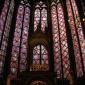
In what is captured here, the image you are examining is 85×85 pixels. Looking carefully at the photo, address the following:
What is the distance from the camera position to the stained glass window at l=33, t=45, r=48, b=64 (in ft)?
40.8

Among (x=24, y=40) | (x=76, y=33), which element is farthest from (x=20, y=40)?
(x=76, y=33)

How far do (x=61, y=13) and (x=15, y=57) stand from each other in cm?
461

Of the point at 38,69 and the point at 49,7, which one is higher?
the point at 49,7

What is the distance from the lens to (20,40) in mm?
13336

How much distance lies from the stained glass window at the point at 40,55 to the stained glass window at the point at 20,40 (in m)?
0.59

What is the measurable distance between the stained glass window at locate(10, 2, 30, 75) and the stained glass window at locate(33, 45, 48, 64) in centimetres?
59

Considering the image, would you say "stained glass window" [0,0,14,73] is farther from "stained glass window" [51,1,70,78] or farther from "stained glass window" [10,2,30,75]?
"stained glass window" [51,1,70,78]

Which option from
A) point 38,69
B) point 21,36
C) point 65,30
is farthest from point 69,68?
point 21,36

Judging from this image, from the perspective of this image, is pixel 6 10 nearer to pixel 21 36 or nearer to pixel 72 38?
pixel 21 36

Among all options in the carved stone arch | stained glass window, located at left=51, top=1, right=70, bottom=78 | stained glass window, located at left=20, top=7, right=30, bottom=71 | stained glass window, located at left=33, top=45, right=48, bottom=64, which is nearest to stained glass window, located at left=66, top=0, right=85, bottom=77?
stained glass window, located at left=51, top=1, right=70, bottom=78

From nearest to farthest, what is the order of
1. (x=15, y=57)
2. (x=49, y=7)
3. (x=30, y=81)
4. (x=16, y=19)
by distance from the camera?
(x=30, y=81)
(x=15, y=57)
(x=16, y=19)
(x=49, y=7)

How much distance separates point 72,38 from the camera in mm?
12648

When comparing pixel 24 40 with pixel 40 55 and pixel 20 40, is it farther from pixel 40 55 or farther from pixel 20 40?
pixel 40 55

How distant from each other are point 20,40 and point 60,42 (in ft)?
7.94
